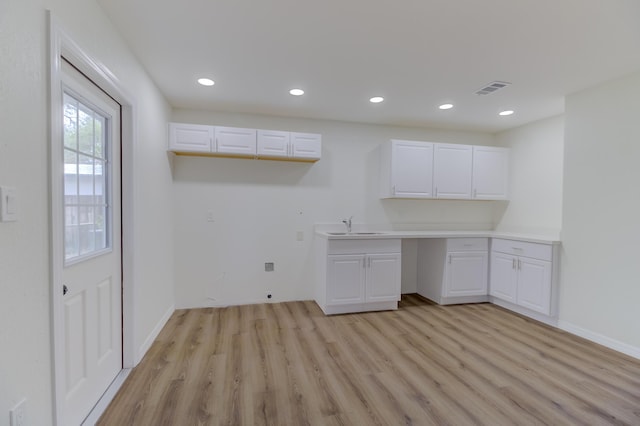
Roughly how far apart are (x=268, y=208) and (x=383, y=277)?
1.68 meters

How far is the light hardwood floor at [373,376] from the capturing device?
6.04 feet

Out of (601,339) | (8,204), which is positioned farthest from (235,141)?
(601,339)

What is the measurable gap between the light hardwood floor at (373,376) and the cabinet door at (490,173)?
1747 mm

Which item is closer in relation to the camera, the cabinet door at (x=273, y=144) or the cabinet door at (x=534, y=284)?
the cabinet door at (x=534, y=284)

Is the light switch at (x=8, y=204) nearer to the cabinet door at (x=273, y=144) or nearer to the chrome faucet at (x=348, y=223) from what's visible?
the cabinet door at (x=273, y=144)

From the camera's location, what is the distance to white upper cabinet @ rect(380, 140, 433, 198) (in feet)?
12.8

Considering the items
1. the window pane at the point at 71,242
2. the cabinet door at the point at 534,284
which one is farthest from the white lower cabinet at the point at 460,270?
the window pane at the point at 71,242

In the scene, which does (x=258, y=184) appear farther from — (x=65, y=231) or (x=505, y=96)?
(x=505, y=96)

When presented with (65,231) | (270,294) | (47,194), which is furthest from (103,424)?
(270,294)

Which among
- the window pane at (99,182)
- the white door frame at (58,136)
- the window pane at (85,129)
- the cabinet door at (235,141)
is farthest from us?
the cabinet door at (235,141)

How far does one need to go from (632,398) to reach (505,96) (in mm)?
2711

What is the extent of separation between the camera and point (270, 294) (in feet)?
12.8

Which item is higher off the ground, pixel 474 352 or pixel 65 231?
pixel 65 231

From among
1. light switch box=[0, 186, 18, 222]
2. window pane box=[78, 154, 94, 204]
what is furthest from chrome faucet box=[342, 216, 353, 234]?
light switch box=[0, 186, 18, 222]
